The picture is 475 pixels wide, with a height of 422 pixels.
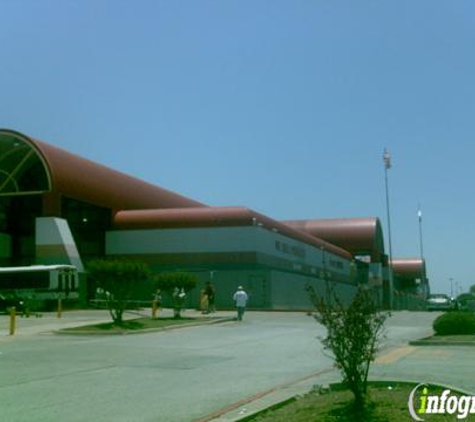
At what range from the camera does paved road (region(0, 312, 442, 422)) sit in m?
10.5

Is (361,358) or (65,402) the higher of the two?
(361,358)

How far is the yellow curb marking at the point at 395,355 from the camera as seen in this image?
643 inches

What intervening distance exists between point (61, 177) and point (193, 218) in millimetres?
9620

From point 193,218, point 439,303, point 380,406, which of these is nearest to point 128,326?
point 380,406

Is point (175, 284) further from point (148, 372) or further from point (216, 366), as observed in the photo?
point (148, 372)

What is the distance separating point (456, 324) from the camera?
22.3 meters

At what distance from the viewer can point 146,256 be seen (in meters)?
52.9

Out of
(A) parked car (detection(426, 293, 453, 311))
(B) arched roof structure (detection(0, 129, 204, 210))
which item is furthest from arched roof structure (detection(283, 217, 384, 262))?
(B) arched roof structure (detection(0, 129, 204, 210))

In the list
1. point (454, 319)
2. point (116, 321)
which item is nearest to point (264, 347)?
point (454, 319)

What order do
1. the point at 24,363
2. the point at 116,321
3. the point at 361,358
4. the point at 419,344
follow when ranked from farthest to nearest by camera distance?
the point at 116,321
the point at 419,344
the point at 24,363
the point at 361,358

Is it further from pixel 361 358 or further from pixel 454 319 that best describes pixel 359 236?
pixel 361 358

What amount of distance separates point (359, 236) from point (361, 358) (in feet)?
255

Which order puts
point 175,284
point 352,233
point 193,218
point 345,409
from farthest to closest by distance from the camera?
A: 1. point 352,233
2. point 193,218
3. point 175,284
4. point 345,409

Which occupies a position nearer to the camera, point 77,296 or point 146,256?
point 77,296
